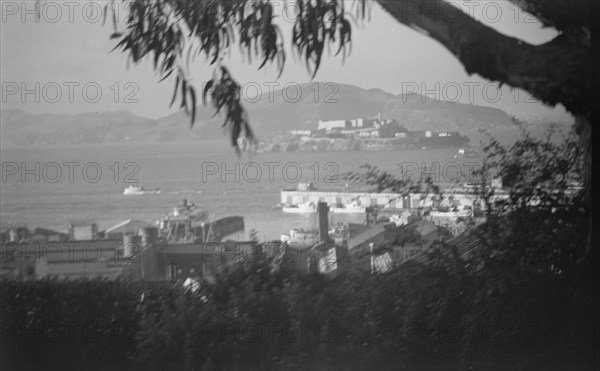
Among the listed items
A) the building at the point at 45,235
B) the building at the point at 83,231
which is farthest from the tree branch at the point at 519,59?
the building at the point at 45,235

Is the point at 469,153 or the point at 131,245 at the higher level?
the point at 469,153

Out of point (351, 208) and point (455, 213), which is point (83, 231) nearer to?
point (351, 208)

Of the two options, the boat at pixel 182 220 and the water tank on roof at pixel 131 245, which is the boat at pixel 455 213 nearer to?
the boat at pixel 182 220

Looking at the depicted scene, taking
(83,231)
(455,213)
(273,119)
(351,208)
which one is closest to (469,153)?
(455,213)

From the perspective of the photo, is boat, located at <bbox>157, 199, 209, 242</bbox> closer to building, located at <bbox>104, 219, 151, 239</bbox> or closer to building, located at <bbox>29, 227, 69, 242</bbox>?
building, located at <bbox>104, 219, 151, 239</bbox>

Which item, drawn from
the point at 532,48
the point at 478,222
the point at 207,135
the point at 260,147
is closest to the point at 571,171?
the point at 478,222

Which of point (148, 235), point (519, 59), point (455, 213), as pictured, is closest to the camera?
point (519, 59)
